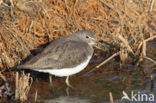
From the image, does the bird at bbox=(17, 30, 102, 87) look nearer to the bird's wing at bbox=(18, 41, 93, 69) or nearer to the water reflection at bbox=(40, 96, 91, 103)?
the bird's wing at bbox=(18, 41, 93, 69)

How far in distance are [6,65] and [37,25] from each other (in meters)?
1.25

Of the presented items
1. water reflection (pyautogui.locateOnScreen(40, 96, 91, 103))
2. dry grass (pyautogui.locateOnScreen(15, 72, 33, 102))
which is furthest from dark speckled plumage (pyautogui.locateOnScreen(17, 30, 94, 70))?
water reflection (pyautogui.locateOnScreen(40, 96, 91, 103))

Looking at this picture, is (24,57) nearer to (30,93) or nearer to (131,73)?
(30,93)

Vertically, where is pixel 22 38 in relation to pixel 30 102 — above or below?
above

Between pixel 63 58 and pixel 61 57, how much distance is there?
0.04 metres

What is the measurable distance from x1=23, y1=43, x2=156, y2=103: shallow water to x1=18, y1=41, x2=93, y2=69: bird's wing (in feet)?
1.72

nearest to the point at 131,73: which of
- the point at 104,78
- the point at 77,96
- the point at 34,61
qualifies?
the point at 104,78

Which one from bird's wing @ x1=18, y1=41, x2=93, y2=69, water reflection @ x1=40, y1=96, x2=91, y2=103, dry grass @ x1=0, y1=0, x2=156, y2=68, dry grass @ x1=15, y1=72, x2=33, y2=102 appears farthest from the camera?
dry grass @ x1=0, y1=0, x2=156, y2=68

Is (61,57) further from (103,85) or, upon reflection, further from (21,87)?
(21,87)

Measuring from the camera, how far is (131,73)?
8.63 m

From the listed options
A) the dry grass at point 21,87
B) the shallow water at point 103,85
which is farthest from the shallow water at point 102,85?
the dry grass at point 21,87

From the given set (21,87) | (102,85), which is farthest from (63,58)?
(21,87)

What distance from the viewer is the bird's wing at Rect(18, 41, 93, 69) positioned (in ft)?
25.0

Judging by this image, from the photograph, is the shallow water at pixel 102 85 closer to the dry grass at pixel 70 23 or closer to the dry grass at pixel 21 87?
the dry grass at pixel 21 87
